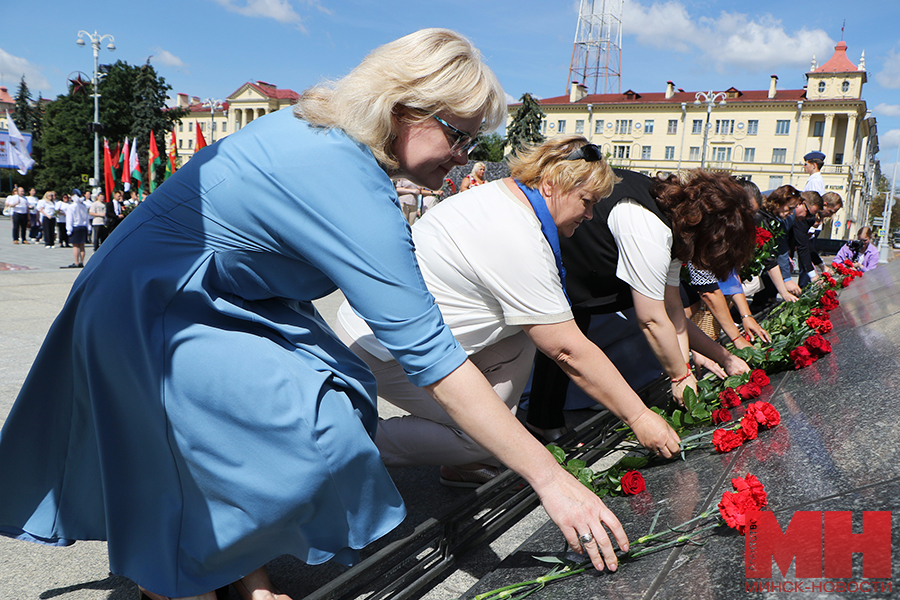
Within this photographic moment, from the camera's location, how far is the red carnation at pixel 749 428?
2.07 metres

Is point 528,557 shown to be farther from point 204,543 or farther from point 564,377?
point 564,377

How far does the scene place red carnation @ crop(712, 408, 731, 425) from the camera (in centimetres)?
245

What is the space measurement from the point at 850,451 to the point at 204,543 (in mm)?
1679

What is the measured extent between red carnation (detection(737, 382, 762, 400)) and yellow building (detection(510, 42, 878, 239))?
63113mm

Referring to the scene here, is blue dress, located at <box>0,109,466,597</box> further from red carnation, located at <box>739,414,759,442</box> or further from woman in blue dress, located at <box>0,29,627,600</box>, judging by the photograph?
red carnation, located at <box>739,414,759,442</box>

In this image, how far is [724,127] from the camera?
68.4 m

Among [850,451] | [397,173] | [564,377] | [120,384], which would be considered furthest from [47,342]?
[564,377]

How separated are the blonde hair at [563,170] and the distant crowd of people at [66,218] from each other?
11.8 meters

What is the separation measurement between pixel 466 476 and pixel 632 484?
111 centimetres

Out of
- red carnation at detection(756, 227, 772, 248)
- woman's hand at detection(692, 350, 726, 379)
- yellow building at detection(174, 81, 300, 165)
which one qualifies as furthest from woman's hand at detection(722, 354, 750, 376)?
yellow building at detection(174, 81, 300, 165)

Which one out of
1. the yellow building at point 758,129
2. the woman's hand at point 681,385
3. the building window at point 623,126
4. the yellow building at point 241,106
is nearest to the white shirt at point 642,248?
the woman's hand at point 681,385

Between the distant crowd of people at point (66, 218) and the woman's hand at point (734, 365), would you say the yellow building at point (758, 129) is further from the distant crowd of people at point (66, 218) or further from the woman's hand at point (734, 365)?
the woman's hand at point (734, 365)

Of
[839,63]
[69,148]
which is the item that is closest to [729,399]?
[69,148]

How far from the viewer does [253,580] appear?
1730 mm
